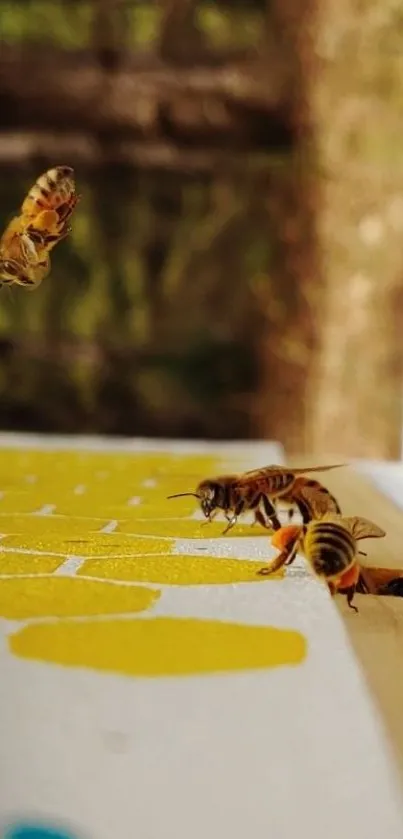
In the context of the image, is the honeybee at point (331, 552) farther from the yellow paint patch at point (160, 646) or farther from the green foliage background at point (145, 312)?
the green foliage background at point (145, 312)

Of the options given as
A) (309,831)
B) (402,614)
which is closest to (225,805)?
(309,831)

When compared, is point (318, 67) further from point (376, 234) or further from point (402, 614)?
point (402, 614)

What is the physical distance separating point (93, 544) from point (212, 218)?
1.01 metres

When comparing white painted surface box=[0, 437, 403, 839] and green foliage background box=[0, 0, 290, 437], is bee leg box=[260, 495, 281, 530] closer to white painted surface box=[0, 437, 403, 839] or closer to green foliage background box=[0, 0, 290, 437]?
white painted surface box=[0, 437, 403, 839]

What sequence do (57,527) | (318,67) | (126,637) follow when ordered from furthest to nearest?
(318,67) → (57,527) → (126,637)

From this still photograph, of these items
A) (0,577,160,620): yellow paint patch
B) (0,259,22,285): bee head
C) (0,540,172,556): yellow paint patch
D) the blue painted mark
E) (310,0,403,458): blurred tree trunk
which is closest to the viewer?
the blue painted mark

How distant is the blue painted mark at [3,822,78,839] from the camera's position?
0.29 meters

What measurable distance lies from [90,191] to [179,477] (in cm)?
79

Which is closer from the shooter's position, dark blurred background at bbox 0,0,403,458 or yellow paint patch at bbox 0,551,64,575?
yellow paint patch at bbox 0,551,64,575

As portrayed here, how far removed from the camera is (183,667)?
38 cm

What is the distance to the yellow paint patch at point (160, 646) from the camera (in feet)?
1.25

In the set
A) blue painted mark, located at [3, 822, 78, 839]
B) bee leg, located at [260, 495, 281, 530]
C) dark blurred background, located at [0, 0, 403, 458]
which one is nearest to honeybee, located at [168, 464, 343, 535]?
bee leg, located at [260, 495, 281, 530]

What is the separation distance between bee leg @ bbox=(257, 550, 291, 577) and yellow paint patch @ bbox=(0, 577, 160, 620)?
0.07 m

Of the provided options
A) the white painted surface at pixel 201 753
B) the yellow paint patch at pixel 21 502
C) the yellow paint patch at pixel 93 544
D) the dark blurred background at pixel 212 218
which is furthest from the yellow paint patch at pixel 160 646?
the dark blurred background at pixel 212 218
